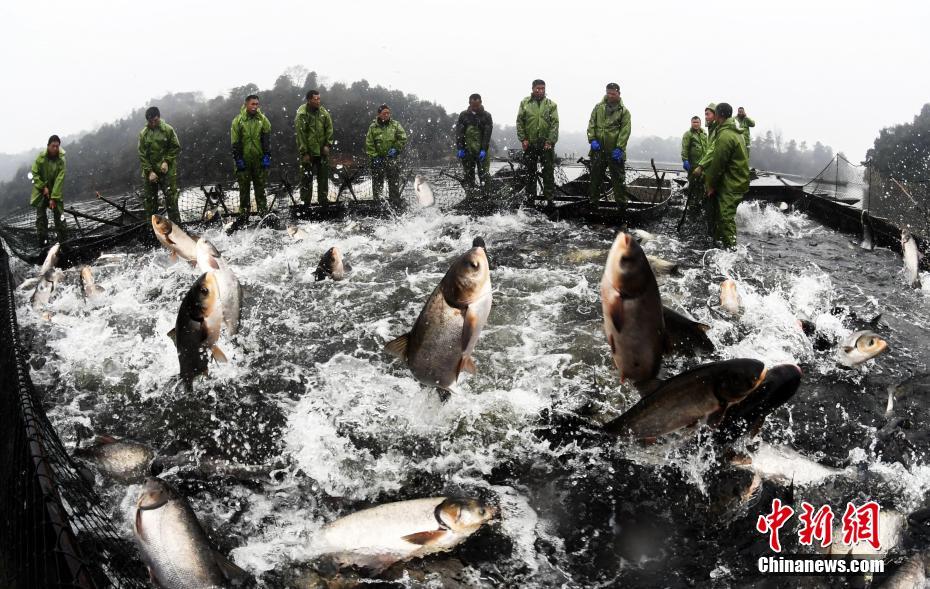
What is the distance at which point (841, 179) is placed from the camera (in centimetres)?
1516

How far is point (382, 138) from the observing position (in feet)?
40.9

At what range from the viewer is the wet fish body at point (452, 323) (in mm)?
3830

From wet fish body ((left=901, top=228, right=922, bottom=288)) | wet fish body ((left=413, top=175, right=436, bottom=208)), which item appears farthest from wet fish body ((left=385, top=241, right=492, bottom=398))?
wet fish body ((left=413, top=175, right=436, bottom=208))

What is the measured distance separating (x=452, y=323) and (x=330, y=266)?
14.7ft

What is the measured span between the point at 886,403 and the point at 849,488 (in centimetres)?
152

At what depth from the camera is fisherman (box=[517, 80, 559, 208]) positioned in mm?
11734

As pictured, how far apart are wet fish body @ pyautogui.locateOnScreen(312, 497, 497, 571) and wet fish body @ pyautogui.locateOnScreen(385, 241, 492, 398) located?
965 millimetres

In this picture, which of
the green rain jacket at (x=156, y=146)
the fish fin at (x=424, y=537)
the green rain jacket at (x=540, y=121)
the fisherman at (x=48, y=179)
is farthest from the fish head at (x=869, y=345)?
the fisherman at (x=48, y=179)

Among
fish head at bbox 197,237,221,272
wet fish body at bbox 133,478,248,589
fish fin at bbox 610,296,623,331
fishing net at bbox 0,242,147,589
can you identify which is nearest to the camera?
fishing net at bbox 0,242,147,589

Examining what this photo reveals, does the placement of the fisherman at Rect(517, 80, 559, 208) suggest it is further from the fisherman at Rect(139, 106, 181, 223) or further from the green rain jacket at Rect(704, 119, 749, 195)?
the fisherman at Rect(139, 106, 181, 223)

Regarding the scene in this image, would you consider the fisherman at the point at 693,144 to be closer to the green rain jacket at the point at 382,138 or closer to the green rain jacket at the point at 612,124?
the green rain jacket at the point at 612,124

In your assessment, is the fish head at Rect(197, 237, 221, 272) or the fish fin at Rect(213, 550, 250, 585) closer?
the fish fin at Rect(213, 550, 250, 585)

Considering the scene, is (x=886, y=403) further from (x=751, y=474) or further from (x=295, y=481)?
(x=295, y=481)

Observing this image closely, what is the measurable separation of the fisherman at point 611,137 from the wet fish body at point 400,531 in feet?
29.7
